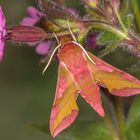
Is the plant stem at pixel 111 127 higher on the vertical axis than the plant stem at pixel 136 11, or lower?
lower

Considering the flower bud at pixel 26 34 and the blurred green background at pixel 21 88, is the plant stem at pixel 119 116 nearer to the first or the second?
the flower bud at pixel 26 34

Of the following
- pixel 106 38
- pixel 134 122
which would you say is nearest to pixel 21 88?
pixel 134 122

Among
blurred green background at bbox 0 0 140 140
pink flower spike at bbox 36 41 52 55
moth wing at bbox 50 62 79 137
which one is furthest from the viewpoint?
blurred green background at bbox 0 0 140 140

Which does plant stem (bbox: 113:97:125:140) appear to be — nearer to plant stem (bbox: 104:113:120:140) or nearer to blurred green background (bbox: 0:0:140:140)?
plant stem (bbox: 104:113:120:140)

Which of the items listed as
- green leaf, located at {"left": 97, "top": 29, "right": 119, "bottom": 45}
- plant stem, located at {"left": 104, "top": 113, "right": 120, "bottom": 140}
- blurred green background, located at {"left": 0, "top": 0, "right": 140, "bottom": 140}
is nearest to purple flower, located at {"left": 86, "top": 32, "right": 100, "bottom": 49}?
green leaf, located at {"left": 97, "top": 29, "right": 119, "bottom": 45}

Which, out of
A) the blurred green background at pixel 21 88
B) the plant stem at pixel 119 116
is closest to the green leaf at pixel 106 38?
the plant stem at pixel 119 116

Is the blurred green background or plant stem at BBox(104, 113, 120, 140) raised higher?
plant stem at BBox(104, 113, 120, 140)

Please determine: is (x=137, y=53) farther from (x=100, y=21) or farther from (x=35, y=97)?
(x=35, y=97)
